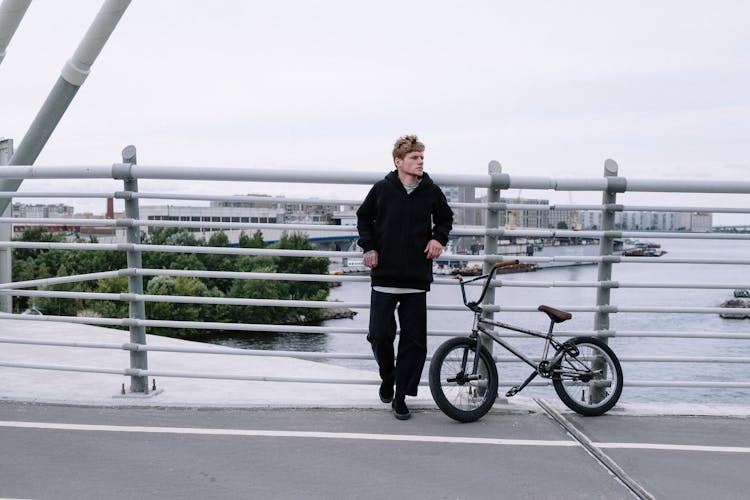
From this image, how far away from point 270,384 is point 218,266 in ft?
378

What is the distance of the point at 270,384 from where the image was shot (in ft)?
21.9

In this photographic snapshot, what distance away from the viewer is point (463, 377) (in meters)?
5.23

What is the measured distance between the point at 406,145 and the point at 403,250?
70 centimetres

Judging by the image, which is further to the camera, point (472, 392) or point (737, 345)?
point (737, 345)

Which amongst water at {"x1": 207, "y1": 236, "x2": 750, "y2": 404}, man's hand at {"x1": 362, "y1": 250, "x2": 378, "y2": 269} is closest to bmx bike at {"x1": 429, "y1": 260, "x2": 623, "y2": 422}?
man's hand at {"x1": 362, "y1": 250, "x2": 378, "y2": 269}

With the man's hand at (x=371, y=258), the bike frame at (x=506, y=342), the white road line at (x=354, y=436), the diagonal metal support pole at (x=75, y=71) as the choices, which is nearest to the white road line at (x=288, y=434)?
the white road line at (x=354, y=436)

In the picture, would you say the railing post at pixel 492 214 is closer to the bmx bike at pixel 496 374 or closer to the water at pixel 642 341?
the bmx bike at pixel 496 374

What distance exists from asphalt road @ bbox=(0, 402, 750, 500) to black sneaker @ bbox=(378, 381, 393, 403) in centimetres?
17

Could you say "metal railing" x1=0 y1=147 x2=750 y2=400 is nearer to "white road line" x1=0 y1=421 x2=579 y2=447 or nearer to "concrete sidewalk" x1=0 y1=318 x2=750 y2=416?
"concrete sidewalk" x1=0 y1=318 x2=750 y2=416

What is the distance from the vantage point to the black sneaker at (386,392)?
5371 millimetres

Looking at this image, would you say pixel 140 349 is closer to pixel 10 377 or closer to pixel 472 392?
pixel 10 377

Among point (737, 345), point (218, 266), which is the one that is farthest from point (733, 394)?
point (218, 266)

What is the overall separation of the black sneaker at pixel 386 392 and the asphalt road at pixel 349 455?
6.6 inches

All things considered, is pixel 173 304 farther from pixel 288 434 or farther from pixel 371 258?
pixel 288 434
